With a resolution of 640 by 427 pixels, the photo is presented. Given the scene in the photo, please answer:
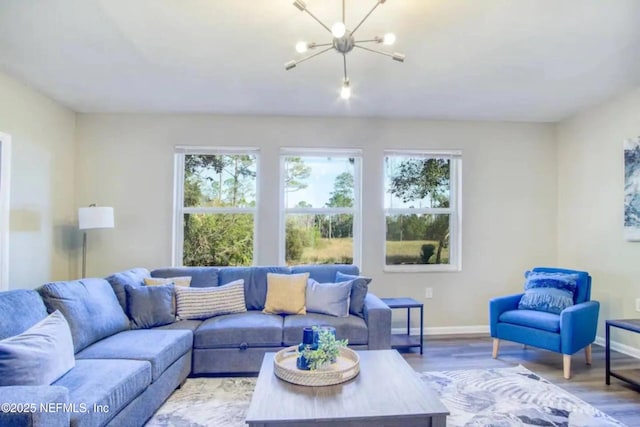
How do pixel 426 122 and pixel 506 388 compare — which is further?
pixel 426 122

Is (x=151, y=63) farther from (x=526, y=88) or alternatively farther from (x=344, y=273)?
(x=526, y=88)

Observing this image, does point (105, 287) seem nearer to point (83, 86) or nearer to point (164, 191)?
point (164, 191)

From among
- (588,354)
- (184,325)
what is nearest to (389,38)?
(184,325)

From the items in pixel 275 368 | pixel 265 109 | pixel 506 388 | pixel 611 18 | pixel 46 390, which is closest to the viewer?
pixel 46 390

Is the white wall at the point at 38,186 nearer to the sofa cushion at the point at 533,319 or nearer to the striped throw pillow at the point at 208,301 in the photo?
the striped throw pillow at the point at 208,301

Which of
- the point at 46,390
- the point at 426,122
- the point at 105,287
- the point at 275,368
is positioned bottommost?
the point at 275,368

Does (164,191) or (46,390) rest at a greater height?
(164,191)

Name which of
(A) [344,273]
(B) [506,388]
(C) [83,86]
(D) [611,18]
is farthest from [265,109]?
(B) [506,388]

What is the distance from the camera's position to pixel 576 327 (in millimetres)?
3002

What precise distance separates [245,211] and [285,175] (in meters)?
0.62

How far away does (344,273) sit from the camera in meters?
3.58

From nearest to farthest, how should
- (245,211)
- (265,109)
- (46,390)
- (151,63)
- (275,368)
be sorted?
1. (46,390)
2. (275,368)
3. (151,63)
4. (265,109)
5. (245,211)

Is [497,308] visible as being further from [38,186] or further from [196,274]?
[38,186]

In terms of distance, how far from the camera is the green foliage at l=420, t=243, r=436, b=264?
4.37 meters
